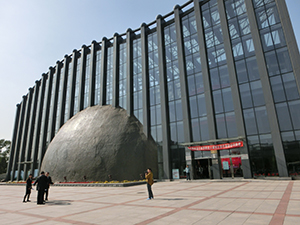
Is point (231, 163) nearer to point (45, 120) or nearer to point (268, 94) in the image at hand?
point (268, 94)

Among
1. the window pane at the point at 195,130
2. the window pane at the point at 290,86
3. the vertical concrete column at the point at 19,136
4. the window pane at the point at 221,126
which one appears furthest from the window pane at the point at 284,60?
the vertical concrete column at the point at 19,136

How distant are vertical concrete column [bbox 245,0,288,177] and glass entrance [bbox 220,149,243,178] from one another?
385 centimetres

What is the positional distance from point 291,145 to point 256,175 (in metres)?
4.74

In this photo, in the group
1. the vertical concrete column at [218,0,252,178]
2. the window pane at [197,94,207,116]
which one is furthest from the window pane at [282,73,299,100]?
the window pane at [197,94,207,116]

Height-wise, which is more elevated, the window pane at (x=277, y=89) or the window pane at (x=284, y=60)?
the window pane at (x=284, y=60)

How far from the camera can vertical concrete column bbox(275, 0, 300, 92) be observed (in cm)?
2133

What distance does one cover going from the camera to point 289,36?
72.6ft

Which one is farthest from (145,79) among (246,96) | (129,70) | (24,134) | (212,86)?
(24,134)

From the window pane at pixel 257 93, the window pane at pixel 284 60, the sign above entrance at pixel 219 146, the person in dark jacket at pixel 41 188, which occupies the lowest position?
the person in dark jacket at pixel 41 188

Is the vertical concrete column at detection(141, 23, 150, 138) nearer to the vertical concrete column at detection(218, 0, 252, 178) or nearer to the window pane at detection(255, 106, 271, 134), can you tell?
the vertical concrete column at detection(218, 0, 252, 178)

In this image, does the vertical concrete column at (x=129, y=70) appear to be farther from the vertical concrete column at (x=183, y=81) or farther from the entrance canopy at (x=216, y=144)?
the entrance canopy at (x=216, y=144)

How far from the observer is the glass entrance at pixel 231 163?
23.0 metres

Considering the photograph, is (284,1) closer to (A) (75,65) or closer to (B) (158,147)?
(B) (158,147)

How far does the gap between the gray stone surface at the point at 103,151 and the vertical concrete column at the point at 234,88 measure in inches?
481
